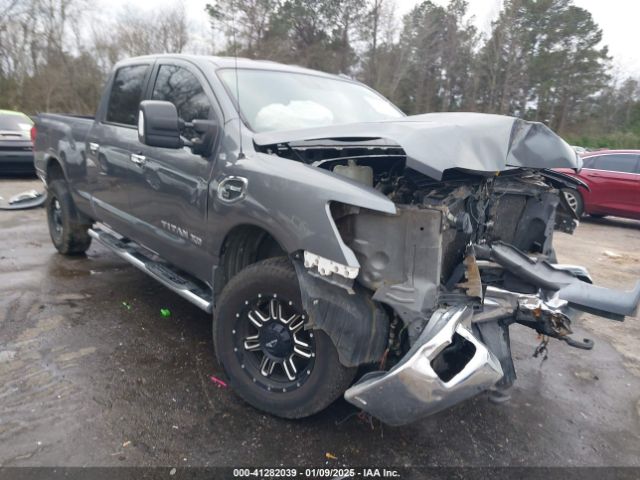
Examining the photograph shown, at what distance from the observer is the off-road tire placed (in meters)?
5.10

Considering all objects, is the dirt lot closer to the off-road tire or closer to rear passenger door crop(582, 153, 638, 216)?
the off-road tire

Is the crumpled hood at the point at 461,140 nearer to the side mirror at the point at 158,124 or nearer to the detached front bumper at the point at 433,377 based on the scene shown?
the side mirror at the point at 158,124

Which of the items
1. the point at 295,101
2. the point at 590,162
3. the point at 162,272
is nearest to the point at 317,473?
the point at 162,272

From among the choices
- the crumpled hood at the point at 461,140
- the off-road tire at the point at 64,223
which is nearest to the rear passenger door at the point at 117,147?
the off-road tire at the point at 64,223

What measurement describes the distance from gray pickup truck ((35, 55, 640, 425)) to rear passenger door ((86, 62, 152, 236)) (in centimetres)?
19

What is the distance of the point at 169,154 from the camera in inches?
130

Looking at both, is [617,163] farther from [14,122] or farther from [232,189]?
[14,122]

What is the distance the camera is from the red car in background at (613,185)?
9.75m

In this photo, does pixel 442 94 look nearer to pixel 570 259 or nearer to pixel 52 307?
pixel 570 259

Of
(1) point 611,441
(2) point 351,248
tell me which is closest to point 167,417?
(2) point 351,248

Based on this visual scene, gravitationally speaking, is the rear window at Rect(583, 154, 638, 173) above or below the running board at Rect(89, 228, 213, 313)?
above

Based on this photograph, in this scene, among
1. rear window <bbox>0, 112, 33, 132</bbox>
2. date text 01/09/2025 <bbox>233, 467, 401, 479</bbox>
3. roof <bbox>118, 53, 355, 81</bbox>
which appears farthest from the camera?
rear window <bbox>0, 112, 33, 132</bbox>

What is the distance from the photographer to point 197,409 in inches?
109

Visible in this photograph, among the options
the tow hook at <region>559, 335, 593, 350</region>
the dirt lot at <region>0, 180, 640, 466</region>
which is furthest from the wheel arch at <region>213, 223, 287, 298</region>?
the tow hook at <region>559, 335, 593, 350</region>
